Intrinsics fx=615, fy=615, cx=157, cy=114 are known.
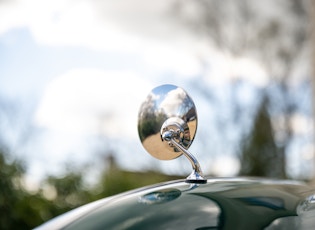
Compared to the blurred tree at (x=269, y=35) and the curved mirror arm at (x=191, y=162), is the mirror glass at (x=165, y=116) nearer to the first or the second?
the curved mirror arm at (x=191, y=162)

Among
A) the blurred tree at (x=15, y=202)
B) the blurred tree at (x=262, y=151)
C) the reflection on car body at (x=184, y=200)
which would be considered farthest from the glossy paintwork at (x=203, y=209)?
the blurred tree at (x=262, y=151)

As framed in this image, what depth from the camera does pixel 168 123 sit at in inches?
85.1

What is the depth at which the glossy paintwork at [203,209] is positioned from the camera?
1701 millimetres

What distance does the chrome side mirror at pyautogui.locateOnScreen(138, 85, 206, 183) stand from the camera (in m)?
2.15

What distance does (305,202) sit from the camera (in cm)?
187

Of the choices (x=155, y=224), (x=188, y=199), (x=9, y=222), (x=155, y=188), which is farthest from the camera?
(x=9, y=222)

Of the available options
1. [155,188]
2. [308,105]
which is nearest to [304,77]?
[308,105]

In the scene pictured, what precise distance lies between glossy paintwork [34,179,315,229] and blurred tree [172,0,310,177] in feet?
53.1

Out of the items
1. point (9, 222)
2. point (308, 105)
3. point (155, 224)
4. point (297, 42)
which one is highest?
point (297, 42)

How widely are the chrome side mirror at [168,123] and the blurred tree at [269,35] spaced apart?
15959 millimetres

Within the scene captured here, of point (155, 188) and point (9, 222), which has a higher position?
point (155, 188)

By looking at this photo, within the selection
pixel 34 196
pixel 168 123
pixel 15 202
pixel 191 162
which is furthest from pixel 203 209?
pixel 34 196

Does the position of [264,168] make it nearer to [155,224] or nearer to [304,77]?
[304,77]

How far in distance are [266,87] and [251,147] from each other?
2.05m
